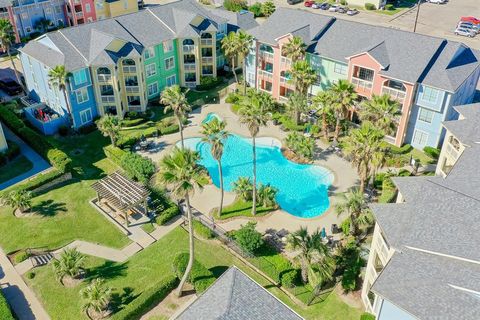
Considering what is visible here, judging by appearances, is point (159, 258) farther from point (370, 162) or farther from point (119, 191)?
point (370, 162)

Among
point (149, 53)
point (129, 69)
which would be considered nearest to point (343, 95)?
point (149, 53)

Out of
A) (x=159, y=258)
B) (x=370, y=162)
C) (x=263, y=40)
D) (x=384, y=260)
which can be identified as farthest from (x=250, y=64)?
(x=384, y=260)

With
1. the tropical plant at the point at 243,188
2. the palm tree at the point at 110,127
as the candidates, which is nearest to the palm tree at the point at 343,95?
the tropical plant at the point at 243,188

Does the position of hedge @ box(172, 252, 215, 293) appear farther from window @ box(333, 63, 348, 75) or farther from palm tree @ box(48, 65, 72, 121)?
window @ box(333, 63, 348, 75)

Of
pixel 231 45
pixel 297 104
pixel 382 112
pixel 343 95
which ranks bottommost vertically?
pixel 297 104

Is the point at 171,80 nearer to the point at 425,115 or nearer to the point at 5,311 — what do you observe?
the point at 425,115

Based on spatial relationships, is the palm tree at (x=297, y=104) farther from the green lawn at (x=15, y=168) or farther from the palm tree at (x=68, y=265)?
the green lawn at (x=15, y=168)

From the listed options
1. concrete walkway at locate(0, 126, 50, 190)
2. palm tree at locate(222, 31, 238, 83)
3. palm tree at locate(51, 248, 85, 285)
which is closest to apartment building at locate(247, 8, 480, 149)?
palm tree at locate(222, 31, 238, 83)
